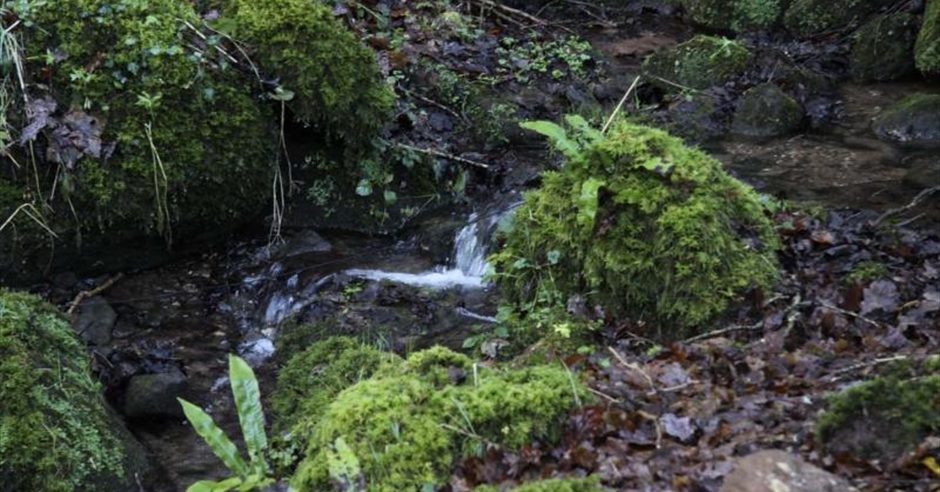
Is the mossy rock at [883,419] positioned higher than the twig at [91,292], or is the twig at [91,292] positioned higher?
the mossy rock at [883,419]

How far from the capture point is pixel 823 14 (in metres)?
12.3

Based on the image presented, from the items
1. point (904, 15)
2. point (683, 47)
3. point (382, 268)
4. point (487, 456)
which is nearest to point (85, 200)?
point (382, 268)

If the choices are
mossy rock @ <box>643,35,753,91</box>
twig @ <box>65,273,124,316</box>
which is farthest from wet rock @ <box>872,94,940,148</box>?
twig @ <box>65,273,124,316</box>

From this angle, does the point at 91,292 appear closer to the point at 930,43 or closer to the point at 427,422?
the point at 427,422

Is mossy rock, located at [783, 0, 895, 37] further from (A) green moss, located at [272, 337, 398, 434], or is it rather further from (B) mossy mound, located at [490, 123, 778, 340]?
(A) green moss, located at [272, 337, 398, 434]

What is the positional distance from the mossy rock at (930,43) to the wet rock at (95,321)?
845 centimetres

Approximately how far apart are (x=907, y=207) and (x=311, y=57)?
4.68 meters

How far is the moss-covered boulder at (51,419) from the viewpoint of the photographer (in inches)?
195

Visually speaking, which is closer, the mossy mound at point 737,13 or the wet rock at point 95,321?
the wet rock at point 95,321

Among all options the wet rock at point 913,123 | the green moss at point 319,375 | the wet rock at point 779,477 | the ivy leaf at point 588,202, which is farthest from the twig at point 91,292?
the wet rock at point 913,123

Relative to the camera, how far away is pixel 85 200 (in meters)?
7.27

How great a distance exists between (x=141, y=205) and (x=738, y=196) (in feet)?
15.0

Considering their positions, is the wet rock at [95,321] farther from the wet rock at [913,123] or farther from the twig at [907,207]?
the wet rock at [913,123]

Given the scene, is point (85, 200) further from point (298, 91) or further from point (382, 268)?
point (382, 268)
